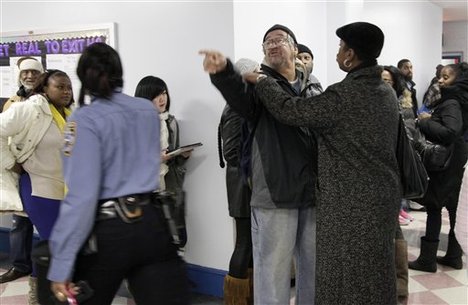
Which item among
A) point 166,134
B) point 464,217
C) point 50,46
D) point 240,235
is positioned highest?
point 50,46

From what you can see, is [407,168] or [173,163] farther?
[173,163]

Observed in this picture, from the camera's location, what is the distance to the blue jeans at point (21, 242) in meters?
3.37

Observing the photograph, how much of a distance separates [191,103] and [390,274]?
160cm

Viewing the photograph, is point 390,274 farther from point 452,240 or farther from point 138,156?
point 452,240

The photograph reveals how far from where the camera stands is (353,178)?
5.84 ft

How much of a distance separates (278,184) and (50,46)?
2468mm

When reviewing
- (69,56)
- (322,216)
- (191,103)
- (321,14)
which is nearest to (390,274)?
(322,216)

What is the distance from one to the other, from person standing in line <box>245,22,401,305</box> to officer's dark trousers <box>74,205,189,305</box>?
59 cm

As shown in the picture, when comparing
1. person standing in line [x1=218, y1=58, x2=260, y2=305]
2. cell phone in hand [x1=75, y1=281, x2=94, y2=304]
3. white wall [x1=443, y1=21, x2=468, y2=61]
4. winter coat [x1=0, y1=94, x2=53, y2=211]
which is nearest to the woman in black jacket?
person standing in line [x1=218, y1=58, x2=260, y2=305]

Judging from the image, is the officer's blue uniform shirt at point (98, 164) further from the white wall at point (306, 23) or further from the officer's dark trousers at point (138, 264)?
the white wall at point (306, 23)

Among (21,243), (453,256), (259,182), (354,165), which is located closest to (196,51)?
(259,182)

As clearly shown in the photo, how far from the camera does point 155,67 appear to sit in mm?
3094

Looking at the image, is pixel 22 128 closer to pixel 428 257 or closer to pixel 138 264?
pixel 138 264

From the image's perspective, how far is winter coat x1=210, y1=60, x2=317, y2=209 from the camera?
6.10ft
